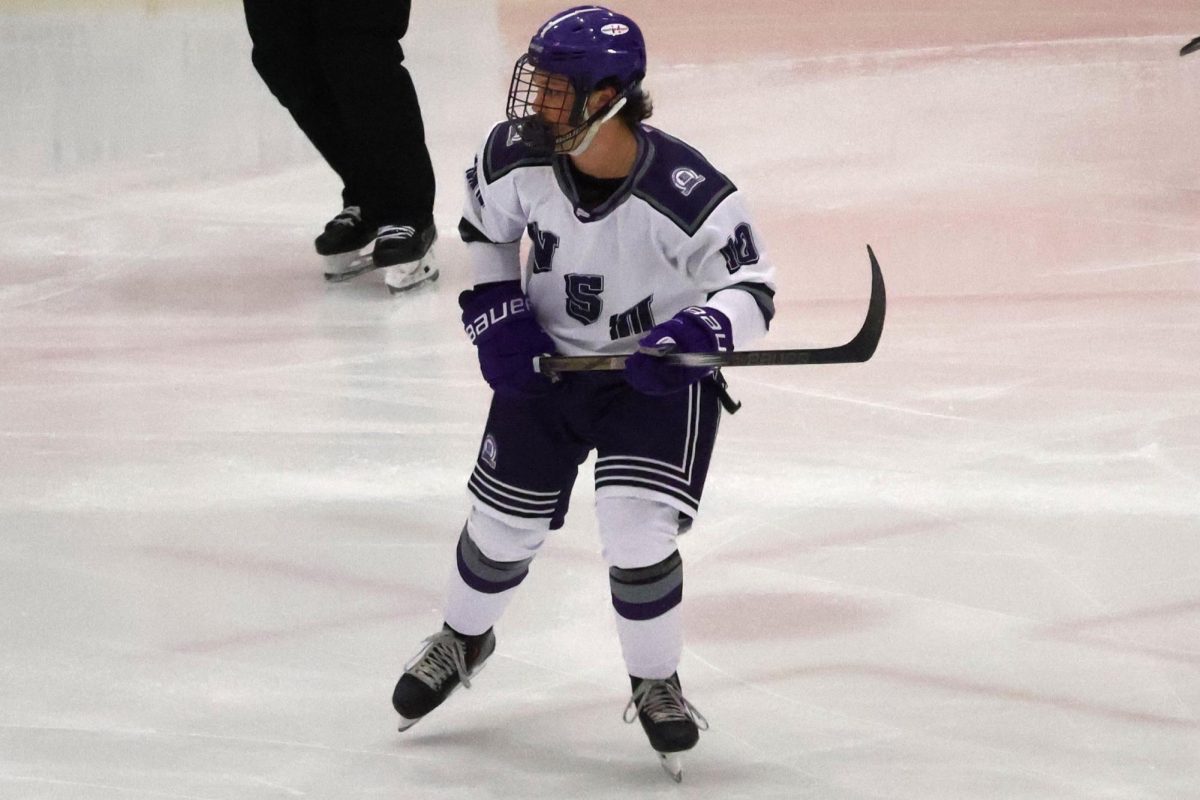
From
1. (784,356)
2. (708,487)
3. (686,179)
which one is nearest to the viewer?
(784,356)

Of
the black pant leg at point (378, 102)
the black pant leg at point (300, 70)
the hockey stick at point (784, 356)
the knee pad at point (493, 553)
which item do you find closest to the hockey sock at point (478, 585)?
the knee pad at point (493, 553)

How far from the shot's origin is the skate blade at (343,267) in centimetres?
441

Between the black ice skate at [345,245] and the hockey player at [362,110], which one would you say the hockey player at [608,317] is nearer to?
the hockey player at [362,110]

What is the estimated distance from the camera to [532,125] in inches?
79.0

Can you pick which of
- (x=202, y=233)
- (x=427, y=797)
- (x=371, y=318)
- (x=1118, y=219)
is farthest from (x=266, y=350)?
(x=1118, y=219)

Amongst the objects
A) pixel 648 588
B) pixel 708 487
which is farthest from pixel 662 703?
pixel 708 487

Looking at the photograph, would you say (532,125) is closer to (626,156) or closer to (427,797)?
(626,156)

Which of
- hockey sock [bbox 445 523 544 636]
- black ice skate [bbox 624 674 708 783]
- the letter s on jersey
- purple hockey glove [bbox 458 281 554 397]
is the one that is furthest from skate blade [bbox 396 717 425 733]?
the letter s on jersey

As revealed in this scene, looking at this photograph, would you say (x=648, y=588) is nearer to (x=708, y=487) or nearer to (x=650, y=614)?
(x=650, y=614)

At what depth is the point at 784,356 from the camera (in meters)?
1.97

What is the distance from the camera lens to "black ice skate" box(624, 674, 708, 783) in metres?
2.12

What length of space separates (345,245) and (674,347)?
2.54 metres

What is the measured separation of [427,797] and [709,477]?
112 centimetres

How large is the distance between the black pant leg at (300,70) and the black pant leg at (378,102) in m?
0.07
